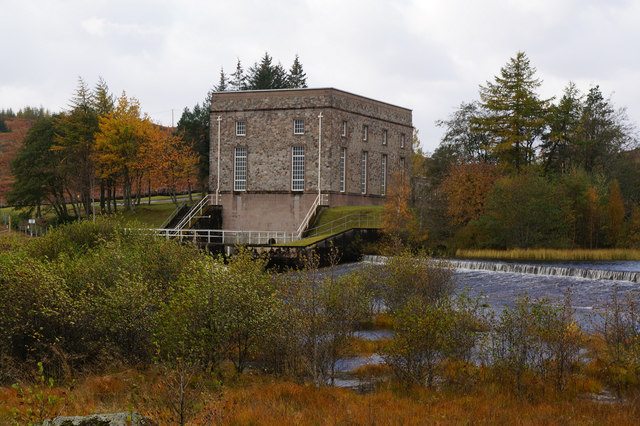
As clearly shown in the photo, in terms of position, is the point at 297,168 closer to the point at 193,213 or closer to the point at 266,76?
the point at 193,213

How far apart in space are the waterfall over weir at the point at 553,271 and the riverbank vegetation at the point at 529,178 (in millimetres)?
6189

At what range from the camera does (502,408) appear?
907cm

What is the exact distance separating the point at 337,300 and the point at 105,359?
15.3 ft

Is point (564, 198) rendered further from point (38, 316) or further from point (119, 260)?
point (38, 316)

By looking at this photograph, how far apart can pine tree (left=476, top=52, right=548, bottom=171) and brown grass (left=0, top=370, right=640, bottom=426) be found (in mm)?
37841

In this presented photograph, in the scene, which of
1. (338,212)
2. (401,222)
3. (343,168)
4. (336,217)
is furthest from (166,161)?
(401,222)

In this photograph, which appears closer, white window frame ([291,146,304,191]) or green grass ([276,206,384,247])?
green grass ([276,206,384,247])

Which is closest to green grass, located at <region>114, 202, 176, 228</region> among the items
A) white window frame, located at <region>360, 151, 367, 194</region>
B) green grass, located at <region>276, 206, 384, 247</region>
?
green grass, located at <region>276, 206, 384, 247</region>

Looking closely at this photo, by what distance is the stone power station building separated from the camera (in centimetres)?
4494

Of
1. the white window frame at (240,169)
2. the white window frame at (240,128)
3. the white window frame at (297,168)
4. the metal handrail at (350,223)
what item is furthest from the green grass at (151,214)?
the metal handrail at (350,223)

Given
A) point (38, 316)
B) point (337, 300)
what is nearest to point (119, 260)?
point (38, 316)

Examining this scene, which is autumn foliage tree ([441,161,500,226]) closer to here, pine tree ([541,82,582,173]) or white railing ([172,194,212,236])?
pine tree ([541,82,582,173])

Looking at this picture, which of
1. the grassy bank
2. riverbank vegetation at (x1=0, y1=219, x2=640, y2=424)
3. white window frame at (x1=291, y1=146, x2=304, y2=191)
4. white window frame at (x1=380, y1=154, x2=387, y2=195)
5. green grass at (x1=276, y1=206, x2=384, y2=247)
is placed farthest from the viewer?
white window frame at (x1=380, y1=154, x2=387, y2=195)

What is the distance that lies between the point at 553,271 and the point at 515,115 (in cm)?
2159
